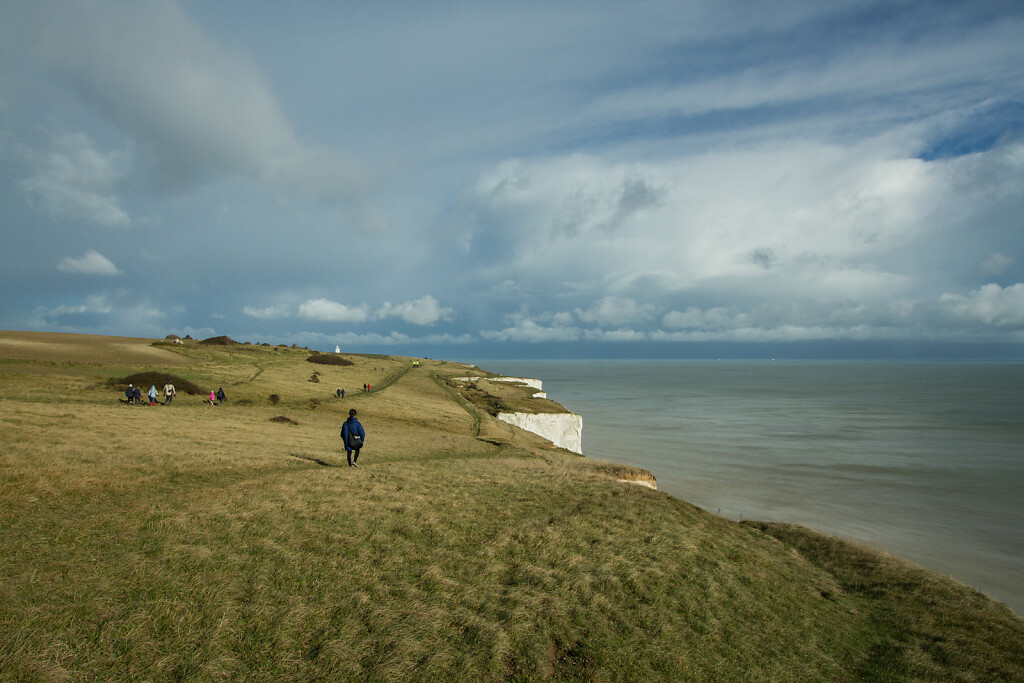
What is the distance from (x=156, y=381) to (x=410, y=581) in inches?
1864

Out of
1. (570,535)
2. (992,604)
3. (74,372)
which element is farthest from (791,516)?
(74,372)

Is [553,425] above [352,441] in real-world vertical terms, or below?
below

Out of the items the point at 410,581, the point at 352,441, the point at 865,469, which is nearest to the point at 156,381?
the point at 352,441

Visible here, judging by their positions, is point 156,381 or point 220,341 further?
point 220,341

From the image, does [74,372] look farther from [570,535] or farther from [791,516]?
[791,516]

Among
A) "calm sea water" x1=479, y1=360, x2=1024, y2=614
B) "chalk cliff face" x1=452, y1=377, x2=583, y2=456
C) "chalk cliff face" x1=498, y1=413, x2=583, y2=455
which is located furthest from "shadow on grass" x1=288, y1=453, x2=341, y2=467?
"chalk cliff face" x1=498, y1=413, x2=583, y2=455

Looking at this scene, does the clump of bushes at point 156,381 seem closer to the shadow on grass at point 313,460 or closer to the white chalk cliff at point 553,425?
the shadow on grass at point 313,460

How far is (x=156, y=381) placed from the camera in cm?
4831

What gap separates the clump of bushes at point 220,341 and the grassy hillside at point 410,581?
76.5m

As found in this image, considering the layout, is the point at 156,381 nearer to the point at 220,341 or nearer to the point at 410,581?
the point at 410,581

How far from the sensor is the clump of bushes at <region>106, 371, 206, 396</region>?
46.0 m

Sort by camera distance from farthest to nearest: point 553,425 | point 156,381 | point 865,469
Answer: point 553,425 < point 865,469 < point 156,381

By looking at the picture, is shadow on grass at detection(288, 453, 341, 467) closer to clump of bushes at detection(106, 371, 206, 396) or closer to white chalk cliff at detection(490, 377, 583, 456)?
clump of bushes at detection(106, 371, 206, 396)

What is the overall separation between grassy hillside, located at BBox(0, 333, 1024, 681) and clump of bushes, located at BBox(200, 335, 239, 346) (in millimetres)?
76500
